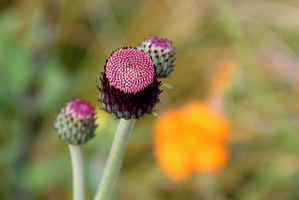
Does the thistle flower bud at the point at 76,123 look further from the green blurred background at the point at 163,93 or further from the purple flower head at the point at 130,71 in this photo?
the green blurred background at the point at 163,93

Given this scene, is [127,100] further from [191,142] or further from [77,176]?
[191,142]

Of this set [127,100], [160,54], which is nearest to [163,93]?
[160,54]

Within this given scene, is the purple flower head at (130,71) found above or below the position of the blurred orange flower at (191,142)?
above

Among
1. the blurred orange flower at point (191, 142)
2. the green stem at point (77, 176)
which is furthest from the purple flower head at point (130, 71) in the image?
the blurred orange flower at point (191, 142)

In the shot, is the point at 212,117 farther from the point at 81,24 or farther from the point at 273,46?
the point at 81,24

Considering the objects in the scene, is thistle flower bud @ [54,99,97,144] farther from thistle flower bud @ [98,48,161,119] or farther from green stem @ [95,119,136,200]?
thistle flower bud @ [98,48,161,119]

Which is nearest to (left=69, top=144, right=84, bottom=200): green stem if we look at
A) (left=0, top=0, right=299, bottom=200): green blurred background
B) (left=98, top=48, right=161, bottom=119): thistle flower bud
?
(left=98, top=48, right=161, bottom=119): thistle flower bud

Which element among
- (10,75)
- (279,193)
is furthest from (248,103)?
(10,75)
